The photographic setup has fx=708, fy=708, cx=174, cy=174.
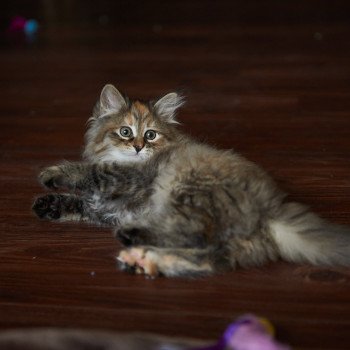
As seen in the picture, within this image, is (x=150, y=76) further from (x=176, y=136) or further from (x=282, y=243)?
(x=282, y=243)

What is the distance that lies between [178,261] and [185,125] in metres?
1.40

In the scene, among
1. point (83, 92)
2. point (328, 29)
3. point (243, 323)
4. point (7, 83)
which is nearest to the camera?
point (243, 323)

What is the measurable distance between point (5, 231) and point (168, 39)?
9.88ft

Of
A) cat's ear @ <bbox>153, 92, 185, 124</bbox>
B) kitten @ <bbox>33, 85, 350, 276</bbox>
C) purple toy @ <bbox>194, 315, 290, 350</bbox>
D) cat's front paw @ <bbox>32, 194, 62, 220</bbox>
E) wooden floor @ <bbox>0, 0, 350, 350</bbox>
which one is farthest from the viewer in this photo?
cat's ear @ <bbox>153, 92, 185, 124</bbox>

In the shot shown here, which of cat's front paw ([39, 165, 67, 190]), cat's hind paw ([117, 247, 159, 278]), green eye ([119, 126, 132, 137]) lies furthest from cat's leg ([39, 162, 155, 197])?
cat's hind paw ([117, 247, 159, 278])

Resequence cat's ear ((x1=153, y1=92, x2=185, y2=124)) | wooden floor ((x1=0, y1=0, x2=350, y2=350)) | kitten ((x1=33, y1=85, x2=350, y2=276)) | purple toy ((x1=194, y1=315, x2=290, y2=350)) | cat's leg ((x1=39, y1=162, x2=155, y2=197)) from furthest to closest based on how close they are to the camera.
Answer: cat's ear ((x1=153, y1=92, x2=185, y2=124)) < cat's leg ((x1=39, y1=162, x2=155, y2=197)) < kitten ((x1=33, y1=85, x2=350, y2=276)) < wooden floor ((x1=0, y1=0, x2=350, y2=350)) < purple toy ((x1=194, y1=315, x2=290, y2=350))

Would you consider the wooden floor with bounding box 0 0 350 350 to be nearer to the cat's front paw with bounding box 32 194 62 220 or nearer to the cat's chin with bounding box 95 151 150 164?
the cat's front paw with bounding box 32 194 62 220

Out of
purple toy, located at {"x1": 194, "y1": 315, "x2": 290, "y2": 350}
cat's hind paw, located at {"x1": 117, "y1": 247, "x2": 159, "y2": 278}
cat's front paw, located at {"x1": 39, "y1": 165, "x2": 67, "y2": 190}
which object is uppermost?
cat's front paw, located at {"x1": 39, "y1": 165, "x2": 67, "y2": 190}

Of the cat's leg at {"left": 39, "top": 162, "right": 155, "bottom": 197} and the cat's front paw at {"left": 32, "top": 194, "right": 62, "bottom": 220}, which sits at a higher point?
the cat's leg at {"left": 39, "top": 162, "right": 155, "bottom": 197}

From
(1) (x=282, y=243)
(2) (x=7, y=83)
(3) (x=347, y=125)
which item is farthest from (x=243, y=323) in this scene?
(2) (x=7, y=83)

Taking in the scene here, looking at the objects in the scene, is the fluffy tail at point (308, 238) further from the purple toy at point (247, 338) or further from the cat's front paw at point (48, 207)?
the cat's front paw at point (48, 207)

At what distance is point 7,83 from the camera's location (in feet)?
13.3

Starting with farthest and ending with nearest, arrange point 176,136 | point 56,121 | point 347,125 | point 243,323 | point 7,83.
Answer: point 7,83, point 56,121, point 347,125, point 176,136, point 243,323

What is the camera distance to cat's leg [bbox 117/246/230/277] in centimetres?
188
